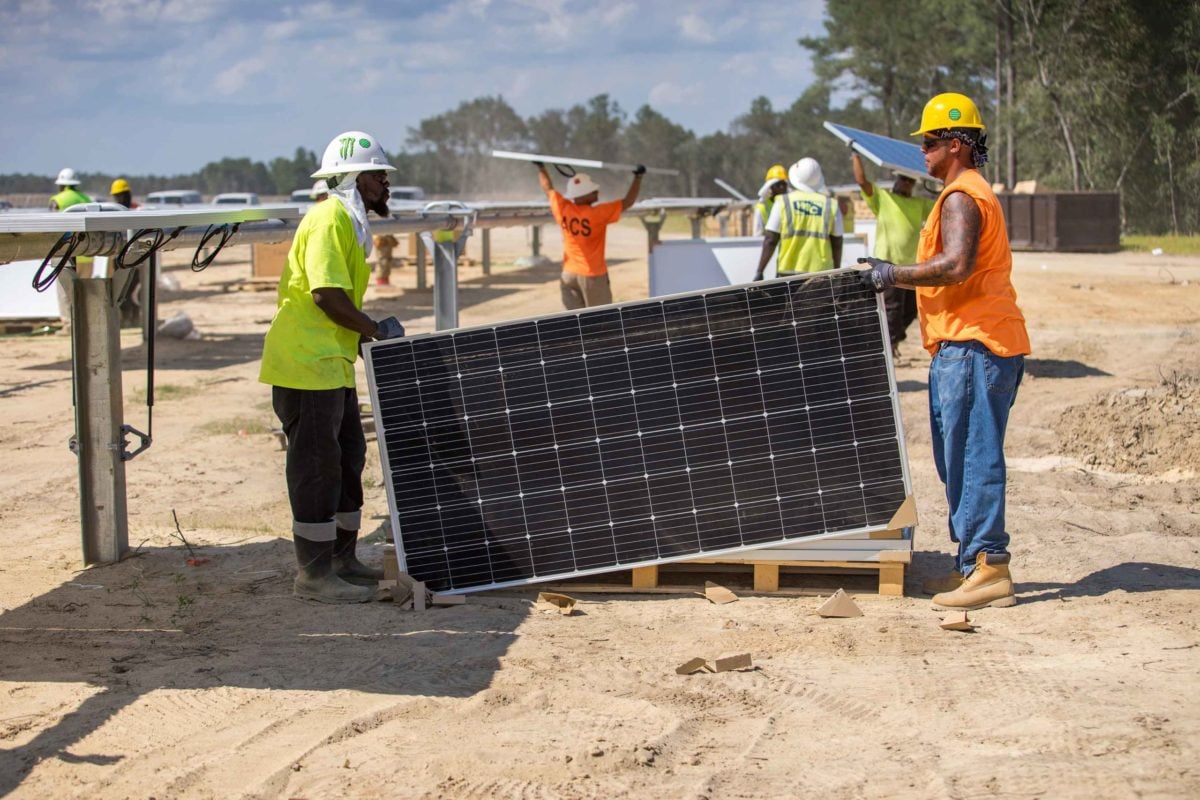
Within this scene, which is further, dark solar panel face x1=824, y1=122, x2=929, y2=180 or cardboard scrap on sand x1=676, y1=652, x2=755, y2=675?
dark solar panel face x1=824, y1=122, x2=929, y2=180

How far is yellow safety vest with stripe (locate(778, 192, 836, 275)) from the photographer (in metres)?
11.8

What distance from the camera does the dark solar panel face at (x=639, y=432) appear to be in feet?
20.9

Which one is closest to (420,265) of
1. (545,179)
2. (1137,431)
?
(545,179)

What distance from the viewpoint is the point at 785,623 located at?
6.19m

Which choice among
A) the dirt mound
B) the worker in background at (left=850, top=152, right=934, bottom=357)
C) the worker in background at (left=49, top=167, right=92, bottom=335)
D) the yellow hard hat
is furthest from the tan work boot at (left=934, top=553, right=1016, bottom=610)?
the worker in background at (left=49, top=167, right=92, bottom=335)

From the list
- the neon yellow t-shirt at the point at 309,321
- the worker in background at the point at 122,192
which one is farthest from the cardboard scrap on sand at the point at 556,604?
the worker in background at the point at 122,192

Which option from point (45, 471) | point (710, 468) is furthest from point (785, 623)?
point (45, 471)

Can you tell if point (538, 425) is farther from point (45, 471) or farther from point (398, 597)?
point (45, 471)

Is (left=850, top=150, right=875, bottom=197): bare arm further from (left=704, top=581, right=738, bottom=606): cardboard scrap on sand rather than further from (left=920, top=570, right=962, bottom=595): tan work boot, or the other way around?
(left=704, top=581, right=738, bottom=606): cardboard scrap on sand

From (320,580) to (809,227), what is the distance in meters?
6.57

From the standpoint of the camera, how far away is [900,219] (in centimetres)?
1156

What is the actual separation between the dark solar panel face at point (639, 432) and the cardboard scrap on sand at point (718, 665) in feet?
3.34

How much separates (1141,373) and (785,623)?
354 inches

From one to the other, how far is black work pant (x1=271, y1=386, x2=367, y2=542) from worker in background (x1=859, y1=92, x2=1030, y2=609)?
2.73 metres
